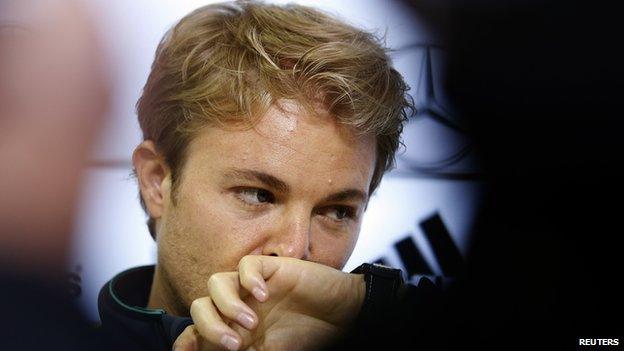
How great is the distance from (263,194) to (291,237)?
88 mm

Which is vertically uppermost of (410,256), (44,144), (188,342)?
(44,144)

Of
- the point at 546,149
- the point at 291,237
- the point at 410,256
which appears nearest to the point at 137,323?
the point at 291,237

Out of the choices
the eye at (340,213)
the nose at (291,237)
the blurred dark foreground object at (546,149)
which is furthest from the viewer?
the blurred dark foreground object at (546,149)

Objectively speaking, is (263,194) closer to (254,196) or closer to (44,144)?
(254,196)

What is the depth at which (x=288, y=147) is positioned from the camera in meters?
0.97

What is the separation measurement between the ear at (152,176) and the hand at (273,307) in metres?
0.29

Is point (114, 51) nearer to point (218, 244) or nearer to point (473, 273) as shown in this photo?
point (218, 244)

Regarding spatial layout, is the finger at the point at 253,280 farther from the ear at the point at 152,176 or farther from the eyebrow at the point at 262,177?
the ear at the point at 152,176

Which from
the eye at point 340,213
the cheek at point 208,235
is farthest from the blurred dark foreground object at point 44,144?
the eye at point 340,213

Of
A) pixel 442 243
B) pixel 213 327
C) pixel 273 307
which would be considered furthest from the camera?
pixel 442 243

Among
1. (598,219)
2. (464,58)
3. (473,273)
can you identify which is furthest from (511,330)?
(464,58)

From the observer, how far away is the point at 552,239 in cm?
123

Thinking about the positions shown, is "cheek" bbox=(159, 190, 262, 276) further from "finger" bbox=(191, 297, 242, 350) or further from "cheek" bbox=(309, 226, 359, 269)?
"finger" bbox=(191, 297, 242, 350)

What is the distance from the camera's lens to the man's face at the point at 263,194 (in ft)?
3.18
